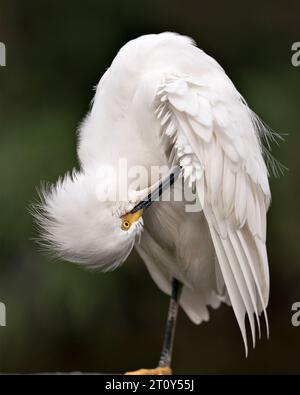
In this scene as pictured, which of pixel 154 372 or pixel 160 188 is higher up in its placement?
pixel 160 188

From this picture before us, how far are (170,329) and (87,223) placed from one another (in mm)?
669

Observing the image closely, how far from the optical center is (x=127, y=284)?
3381 millimetres

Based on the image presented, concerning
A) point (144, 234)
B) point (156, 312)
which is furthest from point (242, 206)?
point (156, 312)

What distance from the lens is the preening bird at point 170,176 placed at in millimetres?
1772

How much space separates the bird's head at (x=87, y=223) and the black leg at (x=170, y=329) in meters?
0.53

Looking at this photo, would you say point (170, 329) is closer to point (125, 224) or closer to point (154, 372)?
point (154, 372)

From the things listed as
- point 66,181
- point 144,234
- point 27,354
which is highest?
point 66,181

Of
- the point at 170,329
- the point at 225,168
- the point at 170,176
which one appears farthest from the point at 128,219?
the point at 170,329

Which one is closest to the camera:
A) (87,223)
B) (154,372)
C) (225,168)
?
(87,223)

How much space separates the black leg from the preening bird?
20 centimetres

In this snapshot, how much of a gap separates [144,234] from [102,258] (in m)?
0.41

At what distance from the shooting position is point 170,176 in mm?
1829
